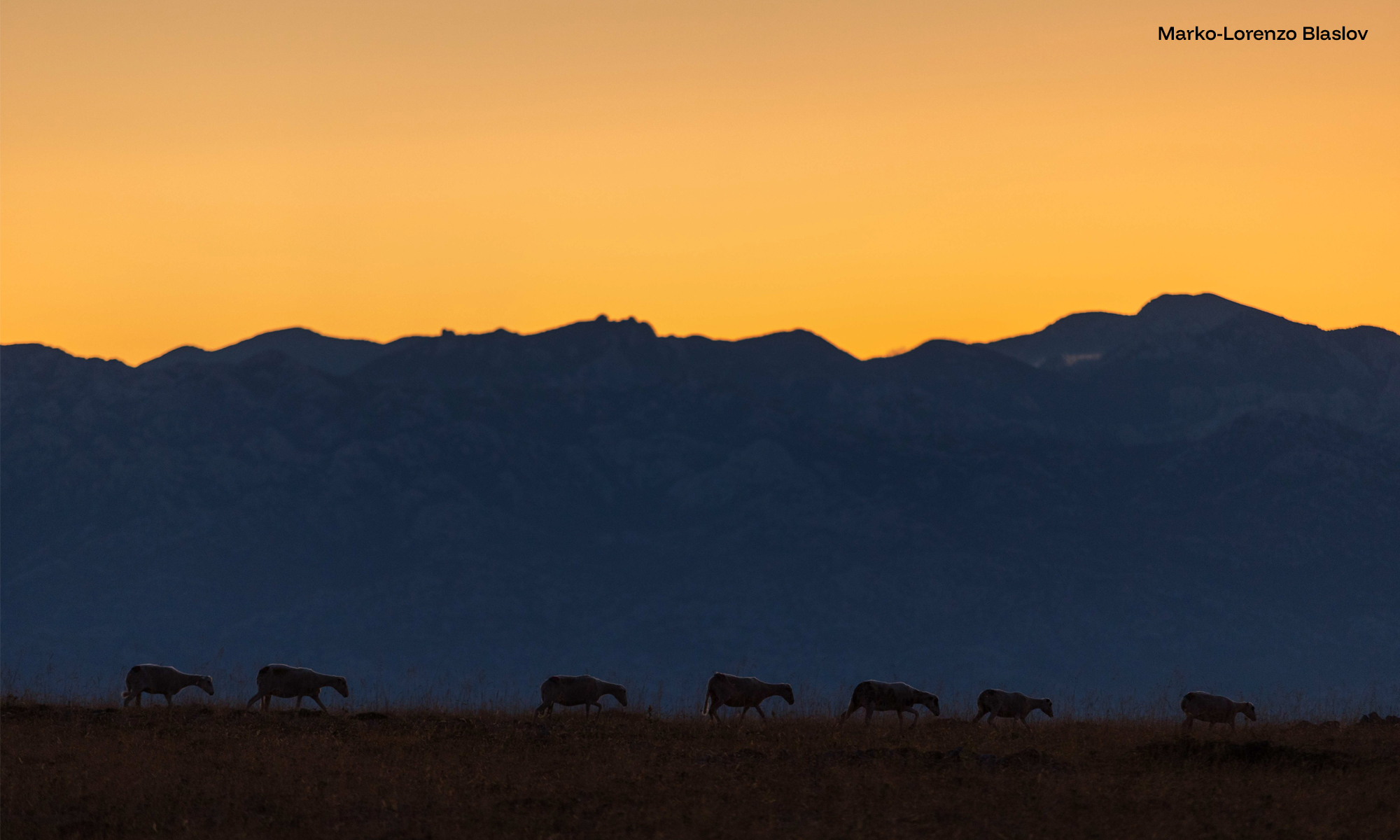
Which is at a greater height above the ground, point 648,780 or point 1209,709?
point 1209,709

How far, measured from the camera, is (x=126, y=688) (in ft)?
111

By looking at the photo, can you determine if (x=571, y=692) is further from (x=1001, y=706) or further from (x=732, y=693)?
(x=1001, y=706)

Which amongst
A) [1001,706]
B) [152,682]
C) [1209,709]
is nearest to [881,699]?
[1001,706]

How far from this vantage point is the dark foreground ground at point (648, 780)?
21.1m

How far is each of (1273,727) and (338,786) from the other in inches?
797

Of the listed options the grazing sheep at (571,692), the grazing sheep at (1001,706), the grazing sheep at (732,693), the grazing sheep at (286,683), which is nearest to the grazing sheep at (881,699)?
the grazing sheep at (1001,706)

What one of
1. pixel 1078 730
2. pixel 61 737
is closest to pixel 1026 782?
pixel 1078 730

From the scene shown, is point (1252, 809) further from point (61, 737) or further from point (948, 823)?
point (61, 737)

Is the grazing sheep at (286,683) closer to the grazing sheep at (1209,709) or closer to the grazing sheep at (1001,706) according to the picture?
the grazing sheep at (1001,706)

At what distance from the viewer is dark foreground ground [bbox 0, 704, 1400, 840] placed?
831 inches

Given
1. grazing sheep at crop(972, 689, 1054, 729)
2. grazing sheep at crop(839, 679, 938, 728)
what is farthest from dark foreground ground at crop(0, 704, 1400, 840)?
grazing sheep at crop(972, 689, 1054, 729)

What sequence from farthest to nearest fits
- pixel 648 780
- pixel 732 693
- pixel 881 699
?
1. pixel 732 693
2. pixel 881 699
3. pixel 648 780

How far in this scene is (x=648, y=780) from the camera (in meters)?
23.9

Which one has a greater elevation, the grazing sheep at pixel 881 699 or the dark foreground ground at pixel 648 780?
the grazing sheep at pixel 881 699
